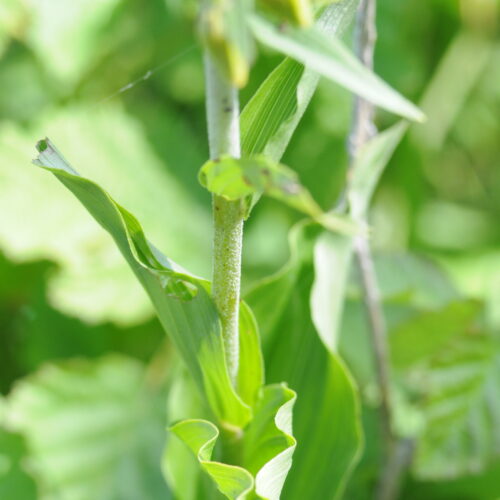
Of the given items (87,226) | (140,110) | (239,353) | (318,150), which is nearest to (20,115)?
(140,110)

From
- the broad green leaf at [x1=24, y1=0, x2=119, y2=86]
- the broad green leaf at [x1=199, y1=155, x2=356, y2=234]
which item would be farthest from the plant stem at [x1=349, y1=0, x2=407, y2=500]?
the broad green leaf at [x1=24, y1=0, x2=119, y2=86]

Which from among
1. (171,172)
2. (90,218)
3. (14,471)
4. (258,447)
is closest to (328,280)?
(258,447)

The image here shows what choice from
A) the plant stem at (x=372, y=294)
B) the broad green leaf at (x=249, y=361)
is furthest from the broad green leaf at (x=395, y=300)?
the broad green leaf at (x=249, y=361)

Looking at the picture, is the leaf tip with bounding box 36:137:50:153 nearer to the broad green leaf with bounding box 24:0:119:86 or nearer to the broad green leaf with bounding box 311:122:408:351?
the broad green leaf with bounding box 311:122:408:351

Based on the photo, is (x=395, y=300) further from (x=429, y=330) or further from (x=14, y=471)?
(x=14, y=471)

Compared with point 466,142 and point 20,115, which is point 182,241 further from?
point 466,142

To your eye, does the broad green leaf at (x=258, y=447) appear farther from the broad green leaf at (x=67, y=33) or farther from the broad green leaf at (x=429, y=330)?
the broad green leaf at (x=67, y=33)
